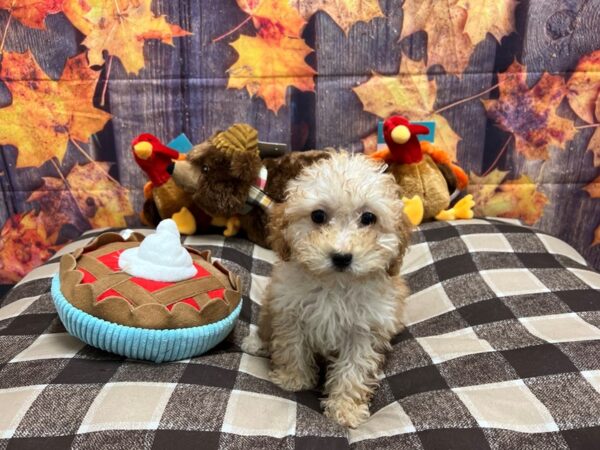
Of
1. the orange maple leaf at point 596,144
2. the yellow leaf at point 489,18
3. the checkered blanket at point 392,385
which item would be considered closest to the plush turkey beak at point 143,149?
the checkered blanket at point 392,385

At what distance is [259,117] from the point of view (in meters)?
2.67

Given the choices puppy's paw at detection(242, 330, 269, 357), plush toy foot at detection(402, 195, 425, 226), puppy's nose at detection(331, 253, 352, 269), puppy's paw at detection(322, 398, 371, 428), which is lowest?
puppy's paw at detection(322, 398, 371, 428)

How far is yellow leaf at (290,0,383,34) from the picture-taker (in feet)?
8.21

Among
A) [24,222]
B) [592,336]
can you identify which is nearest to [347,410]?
[592,336]

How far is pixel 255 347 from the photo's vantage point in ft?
5.70

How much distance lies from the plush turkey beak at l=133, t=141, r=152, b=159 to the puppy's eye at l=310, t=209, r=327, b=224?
3.84ft

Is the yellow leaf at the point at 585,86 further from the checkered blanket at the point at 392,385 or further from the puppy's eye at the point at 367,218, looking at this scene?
the puppy's eye at the point at 367,218

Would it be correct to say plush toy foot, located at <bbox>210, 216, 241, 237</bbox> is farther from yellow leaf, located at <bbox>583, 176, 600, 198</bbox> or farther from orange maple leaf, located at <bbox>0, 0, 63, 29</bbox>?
yellow leaf, located at <bbox>583, 176, 600, 198</bbox>

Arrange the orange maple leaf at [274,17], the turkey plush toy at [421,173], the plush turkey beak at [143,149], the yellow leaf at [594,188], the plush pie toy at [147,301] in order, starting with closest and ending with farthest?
1. the plush pie toy at [147,301]
2. the plush turkey beak at [143,149]
3. the turkey plush toy at [421,173]
4. the orange maple leaf at [274,17]
5. the yellow leaf at [594,188]

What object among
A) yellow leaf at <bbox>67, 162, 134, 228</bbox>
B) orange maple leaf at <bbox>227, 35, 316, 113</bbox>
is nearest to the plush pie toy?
yellow leaf at <bbox>67, 162, 134, 228</bbox>

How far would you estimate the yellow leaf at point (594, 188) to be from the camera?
2.75m

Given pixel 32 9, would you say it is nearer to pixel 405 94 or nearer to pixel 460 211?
pixel 405 94

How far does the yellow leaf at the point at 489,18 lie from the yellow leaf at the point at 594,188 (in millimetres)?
980

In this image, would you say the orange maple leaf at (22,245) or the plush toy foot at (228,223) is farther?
the orange maple leaf at (22,245)
